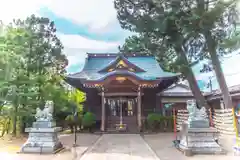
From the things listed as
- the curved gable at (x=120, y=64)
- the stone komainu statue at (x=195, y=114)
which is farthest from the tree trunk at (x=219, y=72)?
the curved gable at (x=120, y=64)

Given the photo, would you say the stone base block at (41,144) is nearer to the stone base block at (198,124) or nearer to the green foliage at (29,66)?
the green foliage at (29,66)

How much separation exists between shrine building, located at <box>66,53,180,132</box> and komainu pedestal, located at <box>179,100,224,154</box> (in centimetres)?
571

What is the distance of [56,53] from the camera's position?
12.3 m

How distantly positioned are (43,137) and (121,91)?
7289mm

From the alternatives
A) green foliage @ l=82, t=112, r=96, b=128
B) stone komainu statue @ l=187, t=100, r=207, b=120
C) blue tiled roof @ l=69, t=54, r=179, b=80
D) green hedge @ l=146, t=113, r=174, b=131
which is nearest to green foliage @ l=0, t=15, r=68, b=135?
green foliage @ l=82, t=112, r=96, b=128

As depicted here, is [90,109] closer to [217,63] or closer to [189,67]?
[189,67]

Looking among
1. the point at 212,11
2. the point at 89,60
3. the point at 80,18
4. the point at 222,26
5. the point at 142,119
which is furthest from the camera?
the point at 89,60

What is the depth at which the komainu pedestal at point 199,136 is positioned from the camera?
17.8ft

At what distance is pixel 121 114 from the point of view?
12703 mm

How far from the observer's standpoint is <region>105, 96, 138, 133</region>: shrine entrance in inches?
467

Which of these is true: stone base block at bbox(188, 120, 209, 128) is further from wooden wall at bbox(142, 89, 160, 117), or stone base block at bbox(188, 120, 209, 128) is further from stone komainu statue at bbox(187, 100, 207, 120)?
wooden wall at bbox(142, 89, 160, 117)

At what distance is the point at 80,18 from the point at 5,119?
662 cm

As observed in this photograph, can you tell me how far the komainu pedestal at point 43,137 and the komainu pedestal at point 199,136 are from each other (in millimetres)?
3945

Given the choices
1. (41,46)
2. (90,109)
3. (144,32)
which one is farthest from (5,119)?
(144,32)
